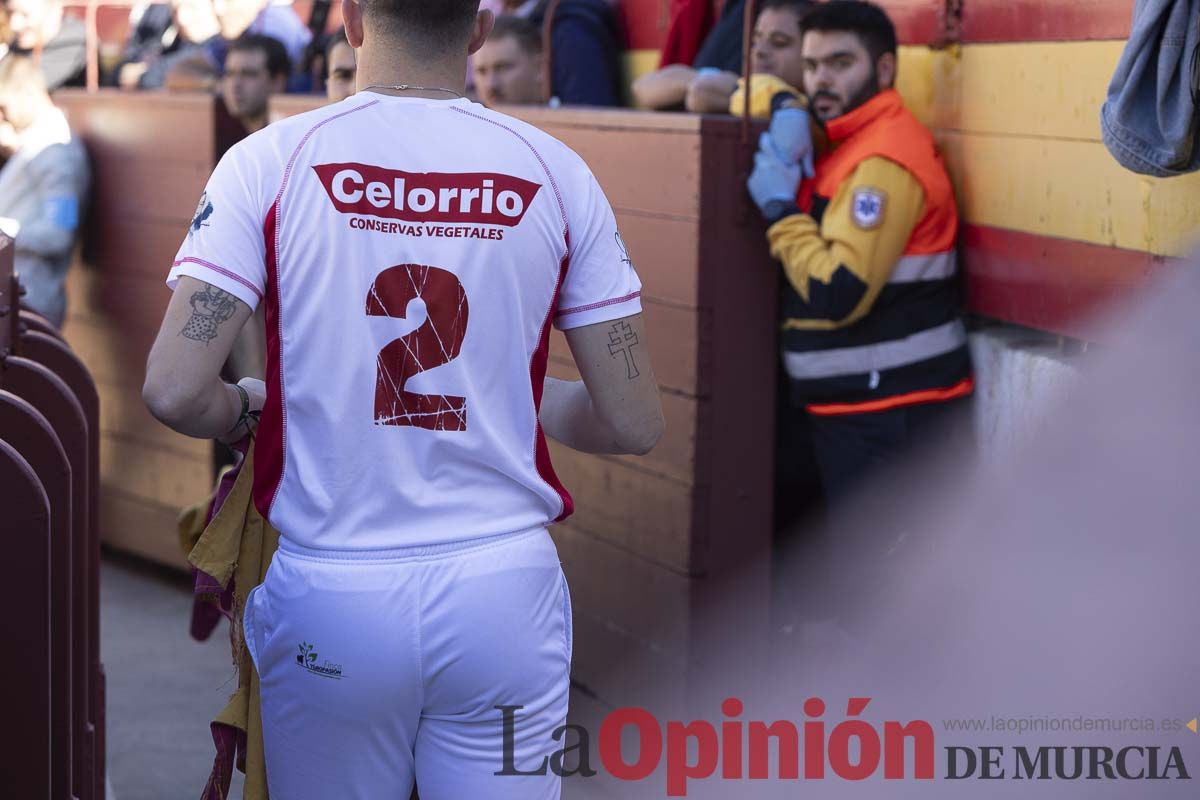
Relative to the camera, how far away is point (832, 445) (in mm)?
4211

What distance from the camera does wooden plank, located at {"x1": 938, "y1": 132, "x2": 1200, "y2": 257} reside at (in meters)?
3.33

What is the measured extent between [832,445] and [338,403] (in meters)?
2.40

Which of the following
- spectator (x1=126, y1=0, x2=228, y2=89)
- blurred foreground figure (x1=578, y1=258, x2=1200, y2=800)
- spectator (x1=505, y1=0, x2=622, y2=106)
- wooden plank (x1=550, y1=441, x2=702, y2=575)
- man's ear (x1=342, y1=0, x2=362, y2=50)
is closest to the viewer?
man's ear (x1=342, y1=0, x2=362, y2=50)

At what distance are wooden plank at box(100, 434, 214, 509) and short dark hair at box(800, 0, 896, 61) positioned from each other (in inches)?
123

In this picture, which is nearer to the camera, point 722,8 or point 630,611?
point 630,611

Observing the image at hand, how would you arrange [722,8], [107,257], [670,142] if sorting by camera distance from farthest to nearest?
[107,257], [722,8], [670,142]

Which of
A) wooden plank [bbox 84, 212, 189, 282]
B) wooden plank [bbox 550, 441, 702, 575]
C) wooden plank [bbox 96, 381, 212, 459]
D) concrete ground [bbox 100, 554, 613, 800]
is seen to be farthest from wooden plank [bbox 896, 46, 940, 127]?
wooden plank [bbox 96, 381, 212, 459]

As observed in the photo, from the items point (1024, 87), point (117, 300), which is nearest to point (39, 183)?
point (117, 300)

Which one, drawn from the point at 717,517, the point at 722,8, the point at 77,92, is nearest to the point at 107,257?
the point at 77,92

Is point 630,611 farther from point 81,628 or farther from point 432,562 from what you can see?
point 432,562

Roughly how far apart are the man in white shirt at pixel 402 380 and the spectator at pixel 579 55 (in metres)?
3.74

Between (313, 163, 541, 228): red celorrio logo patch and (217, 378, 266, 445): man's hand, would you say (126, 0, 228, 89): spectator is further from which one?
(313, 163, 541, 228): red celorrio logo patch

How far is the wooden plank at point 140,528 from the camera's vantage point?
6332 mm

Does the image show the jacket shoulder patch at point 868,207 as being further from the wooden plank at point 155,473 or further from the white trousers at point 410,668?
the wooden plank at point 155,473
